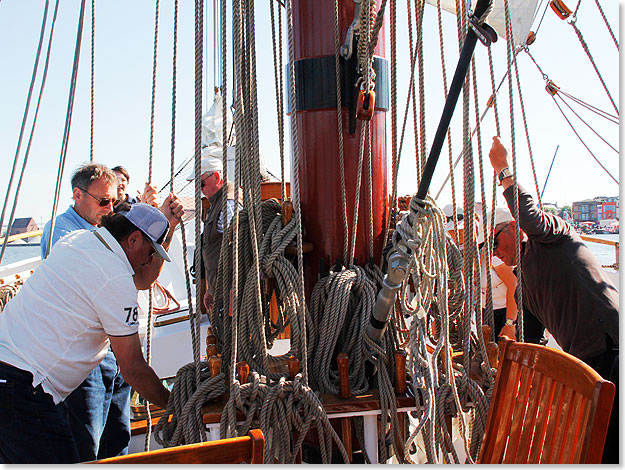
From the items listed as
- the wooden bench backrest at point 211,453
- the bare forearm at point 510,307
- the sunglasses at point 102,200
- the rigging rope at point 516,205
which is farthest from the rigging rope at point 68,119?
the bare forearm at point 510,307

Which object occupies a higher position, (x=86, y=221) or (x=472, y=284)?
(x=86, y=221)

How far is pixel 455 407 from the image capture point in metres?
1.54

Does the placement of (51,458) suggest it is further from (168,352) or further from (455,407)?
(168,352)

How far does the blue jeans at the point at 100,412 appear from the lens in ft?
6.01

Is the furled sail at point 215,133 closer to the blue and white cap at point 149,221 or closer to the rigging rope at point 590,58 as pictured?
the rigging rope at point 590,58

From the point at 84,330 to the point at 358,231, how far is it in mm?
905

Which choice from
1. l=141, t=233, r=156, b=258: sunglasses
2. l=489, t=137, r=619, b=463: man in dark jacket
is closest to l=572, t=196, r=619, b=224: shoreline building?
l=489, t=137, r=619, b=463: man in dark jacket

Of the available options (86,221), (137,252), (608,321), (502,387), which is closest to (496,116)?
(608,321)

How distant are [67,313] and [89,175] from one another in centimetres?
99

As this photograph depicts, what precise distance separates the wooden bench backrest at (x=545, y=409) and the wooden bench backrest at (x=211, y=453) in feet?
1.87

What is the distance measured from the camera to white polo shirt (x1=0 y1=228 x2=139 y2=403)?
1.49 metres

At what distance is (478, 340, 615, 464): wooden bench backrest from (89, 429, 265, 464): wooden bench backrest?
0.57 m

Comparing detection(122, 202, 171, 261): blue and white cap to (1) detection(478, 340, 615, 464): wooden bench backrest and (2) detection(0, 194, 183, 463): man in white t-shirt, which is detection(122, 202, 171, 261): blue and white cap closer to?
(2) detection(0, 194, 183, 463): man in white t-shirt

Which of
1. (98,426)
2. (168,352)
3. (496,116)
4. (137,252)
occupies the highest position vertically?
(496,116)
